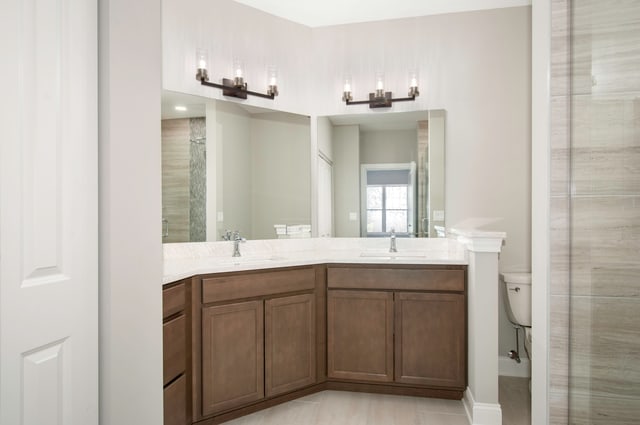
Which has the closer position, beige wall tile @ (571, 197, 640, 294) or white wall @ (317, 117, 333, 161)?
beige wall tile @ (571, 197, 640, 294)

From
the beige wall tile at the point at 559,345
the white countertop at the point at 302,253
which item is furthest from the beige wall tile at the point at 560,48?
the white countertop at the point at 302,253

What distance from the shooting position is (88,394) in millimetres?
1281

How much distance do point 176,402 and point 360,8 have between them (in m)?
3.00

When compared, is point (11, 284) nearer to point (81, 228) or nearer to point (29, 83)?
point (81, 228)

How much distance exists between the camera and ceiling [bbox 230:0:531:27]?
298 centimetres

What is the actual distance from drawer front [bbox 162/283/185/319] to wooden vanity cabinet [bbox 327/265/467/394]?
1035 mm

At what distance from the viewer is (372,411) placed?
2438 mm

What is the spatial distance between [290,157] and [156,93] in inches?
66.7

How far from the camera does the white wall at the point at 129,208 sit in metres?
1.31

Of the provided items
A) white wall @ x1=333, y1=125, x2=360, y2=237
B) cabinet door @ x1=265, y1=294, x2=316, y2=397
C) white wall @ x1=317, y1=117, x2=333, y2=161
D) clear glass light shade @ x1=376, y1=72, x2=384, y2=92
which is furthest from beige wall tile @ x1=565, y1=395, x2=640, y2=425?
clear glass light shade @ x1=376, y1=72, x2=384, y2=92

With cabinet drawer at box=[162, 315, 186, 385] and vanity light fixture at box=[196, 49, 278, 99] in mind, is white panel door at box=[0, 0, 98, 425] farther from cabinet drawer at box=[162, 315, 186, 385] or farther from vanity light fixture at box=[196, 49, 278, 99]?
vanity light fixture at box=[196, 49, 278, 99]

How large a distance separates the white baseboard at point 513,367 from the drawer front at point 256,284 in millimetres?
1695

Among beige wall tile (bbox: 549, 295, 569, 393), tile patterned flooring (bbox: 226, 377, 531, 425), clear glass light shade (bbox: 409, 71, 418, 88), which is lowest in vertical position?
tile patterned flooring (bbox: 226, 377, 531, 425)

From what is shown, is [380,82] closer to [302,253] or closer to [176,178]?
[302,253]
